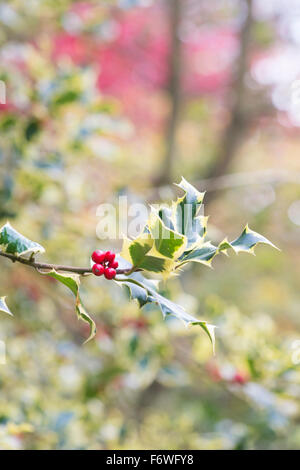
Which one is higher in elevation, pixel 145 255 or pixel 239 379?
pixel 145 255

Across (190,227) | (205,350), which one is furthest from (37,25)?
(190,227)

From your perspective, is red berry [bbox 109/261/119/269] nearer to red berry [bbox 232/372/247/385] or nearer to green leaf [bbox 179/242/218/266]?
green leaf [bbox 179/242/218/266]

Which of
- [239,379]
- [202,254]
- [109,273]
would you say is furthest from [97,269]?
[239,379]

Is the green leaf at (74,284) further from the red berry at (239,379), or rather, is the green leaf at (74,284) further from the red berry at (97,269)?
the red berry at (239,379)

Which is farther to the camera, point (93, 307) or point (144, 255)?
point (93, 307)

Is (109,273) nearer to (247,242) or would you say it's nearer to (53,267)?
(53,267)

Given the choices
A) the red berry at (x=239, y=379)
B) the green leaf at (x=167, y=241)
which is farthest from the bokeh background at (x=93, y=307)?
the green leaf at (x=167, y=241)

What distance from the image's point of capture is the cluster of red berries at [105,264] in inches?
20.9

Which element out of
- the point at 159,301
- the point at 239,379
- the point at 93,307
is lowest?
the point at 239,379

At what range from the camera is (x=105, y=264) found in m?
0.55

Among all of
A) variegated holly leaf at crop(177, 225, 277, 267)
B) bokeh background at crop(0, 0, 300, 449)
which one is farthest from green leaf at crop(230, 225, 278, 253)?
bokeh background at crop(0, 0, 300, 449)

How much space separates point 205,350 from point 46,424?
0.49 meters

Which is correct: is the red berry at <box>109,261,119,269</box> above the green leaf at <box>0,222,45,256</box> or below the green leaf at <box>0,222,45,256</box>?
below

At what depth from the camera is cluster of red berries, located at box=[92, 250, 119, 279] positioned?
1.74ft
